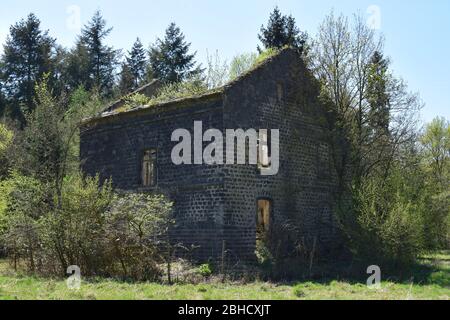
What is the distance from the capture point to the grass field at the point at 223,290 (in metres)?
10.7

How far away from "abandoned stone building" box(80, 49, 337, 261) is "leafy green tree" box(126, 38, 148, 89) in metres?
28.0

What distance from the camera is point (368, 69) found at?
2023 cm

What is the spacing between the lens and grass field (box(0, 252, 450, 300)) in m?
10.7

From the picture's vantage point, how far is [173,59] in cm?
4388

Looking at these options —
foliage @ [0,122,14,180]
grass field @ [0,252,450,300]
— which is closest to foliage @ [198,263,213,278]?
grass field @ [0,252,450,300]

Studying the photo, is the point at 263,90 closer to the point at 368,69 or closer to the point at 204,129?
the point at 204,129

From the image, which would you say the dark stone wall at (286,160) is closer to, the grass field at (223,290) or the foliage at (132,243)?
the foliage at (132,243)

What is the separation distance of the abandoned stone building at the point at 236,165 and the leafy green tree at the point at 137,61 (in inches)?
1104

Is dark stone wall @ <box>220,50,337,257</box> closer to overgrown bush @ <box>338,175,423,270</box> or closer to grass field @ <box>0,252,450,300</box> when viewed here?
overgrown bush @ <box>338,175,423,270</box>

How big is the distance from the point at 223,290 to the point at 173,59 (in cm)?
3414

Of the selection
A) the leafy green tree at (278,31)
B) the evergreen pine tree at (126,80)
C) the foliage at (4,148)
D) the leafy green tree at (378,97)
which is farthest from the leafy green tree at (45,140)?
the evergreen pine tree at (126,80)
